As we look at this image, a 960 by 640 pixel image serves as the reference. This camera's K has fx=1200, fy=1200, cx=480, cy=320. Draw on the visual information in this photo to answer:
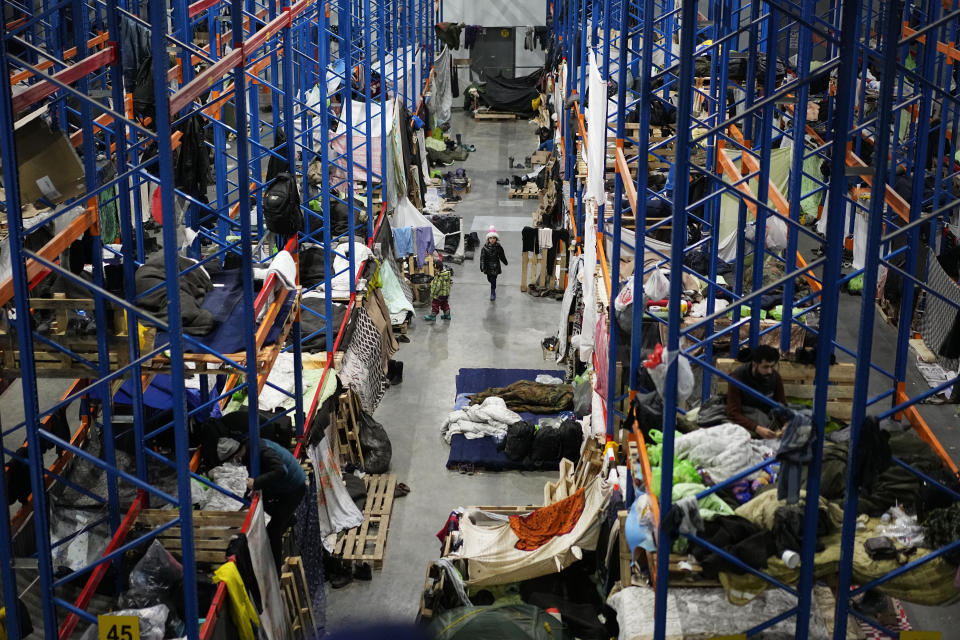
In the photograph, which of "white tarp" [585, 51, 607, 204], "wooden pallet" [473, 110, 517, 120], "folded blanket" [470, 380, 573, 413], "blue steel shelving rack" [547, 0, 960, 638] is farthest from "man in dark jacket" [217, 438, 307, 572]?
"wooden pallet" [473, 110, 517, 120]

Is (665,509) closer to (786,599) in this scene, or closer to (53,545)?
(786,599)

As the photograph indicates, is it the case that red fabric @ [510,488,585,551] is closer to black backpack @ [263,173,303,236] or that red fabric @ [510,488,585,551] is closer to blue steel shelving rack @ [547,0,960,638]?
blue steel shelving rack @ [547,0,960,638]

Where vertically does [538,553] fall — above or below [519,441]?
above

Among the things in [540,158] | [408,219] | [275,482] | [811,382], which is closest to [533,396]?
[811,382]

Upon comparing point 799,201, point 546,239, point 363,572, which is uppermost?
point 799,201

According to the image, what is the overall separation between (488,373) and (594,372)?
11.0 feet

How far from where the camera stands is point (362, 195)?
21297mm

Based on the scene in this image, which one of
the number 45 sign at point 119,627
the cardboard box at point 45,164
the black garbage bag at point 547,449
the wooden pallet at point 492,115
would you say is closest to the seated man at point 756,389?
the number 45 sign at point 119,627

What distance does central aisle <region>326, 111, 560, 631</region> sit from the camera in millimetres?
12688

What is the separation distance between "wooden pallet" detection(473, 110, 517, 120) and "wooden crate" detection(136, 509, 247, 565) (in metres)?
29.6

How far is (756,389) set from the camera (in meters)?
9.67

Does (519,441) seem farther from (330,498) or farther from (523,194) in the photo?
(523,194)

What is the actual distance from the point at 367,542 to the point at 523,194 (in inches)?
659

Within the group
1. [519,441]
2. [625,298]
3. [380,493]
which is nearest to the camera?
[625,298]
